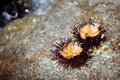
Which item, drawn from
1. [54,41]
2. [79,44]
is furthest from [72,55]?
[54,41]

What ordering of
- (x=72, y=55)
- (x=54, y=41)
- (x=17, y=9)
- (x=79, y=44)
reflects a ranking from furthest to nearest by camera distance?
(x=17, y=9) < (x=54, y=41) < (x=79, y=44) < (x=72, y=55)

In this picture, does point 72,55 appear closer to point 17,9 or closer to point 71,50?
point 71,50

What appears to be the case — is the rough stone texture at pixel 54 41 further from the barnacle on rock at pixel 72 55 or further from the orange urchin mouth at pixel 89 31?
the orange urchin mouth at pixel 89 31

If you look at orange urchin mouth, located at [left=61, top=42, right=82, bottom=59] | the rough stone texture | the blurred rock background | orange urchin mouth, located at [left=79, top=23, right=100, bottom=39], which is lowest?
the blurred rock background

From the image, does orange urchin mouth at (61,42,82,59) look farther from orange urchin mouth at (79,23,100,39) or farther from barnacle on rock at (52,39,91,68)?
orange urchin mouth at (79,23,100,39)

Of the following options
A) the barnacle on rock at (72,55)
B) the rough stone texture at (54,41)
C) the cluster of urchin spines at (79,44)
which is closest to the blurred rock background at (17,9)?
the rough stone texture at (54,41)

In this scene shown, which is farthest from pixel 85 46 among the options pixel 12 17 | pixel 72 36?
pixel 12 17

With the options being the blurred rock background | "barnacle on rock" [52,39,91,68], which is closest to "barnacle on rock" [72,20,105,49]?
"barnacle on rock" [52,39,91,68]

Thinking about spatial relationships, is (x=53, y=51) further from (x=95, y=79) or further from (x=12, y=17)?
(x=12, y=17)
